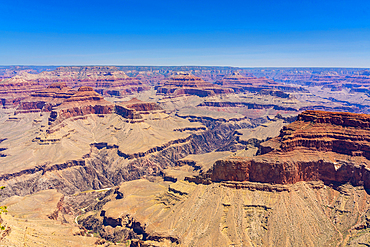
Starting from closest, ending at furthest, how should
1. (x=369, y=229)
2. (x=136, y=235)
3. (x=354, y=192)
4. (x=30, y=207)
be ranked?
(x=369, y=229) → (x=354, y=192) → (x=136, y=235) → (x=30, y=207)

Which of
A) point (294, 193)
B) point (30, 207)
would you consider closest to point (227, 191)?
point (294, 193)

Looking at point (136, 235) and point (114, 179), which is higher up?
point (136, 235)

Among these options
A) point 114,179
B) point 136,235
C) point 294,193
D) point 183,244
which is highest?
point 294,193

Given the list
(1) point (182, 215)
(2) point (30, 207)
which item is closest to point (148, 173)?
(2) point (30, 207)

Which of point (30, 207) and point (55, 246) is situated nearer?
point (55, 246)

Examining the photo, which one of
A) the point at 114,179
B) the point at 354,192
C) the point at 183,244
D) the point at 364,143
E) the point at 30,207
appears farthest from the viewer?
the point at 114,179

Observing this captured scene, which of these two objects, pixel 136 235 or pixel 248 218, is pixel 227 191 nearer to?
pixel 248 218
